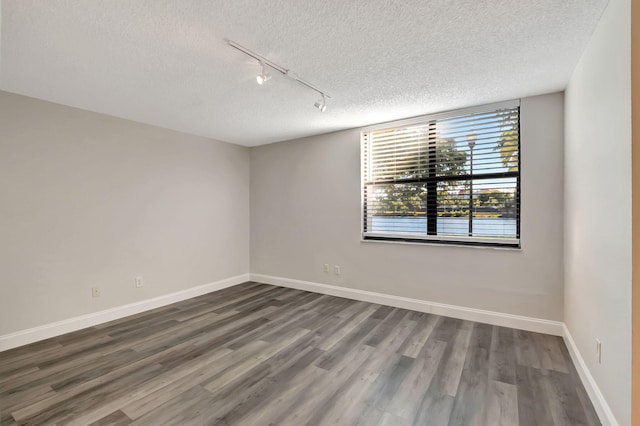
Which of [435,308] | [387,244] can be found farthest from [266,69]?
[435,308]

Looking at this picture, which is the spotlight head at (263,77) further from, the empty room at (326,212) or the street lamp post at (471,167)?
the street lamp post at (471,167)

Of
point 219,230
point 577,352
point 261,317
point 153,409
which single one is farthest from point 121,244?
point 577,352

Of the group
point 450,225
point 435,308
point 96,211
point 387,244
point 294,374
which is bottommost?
point 294,374

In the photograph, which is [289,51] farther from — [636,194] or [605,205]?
[605,205]

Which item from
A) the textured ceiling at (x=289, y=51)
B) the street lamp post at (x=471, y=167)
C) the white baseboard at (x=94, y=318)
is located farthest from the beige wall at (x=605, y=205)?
the white baseboard at (x=94, y=318)

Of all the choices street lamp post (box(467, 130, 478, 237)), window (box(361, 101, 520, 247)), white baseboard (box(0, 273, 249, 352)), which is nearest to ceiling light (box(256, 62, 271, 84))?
window (box(361, 101, 520, 247))

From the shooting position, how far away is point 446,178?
3473mm

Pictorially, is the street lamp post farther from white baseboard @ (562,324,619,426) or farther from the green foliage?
white baseboard @ (562,324,619,426)

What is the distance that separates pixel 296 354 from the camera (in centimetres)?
257

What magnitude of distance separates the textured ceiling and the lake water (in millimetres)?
1344

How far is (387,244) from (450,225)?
33.1 inches

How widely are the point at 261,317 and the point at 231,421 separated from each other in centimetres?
173

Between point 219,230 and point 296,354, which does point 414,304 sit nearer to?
point 296,354

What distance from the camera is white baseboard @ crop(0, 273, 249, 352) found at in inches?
108
